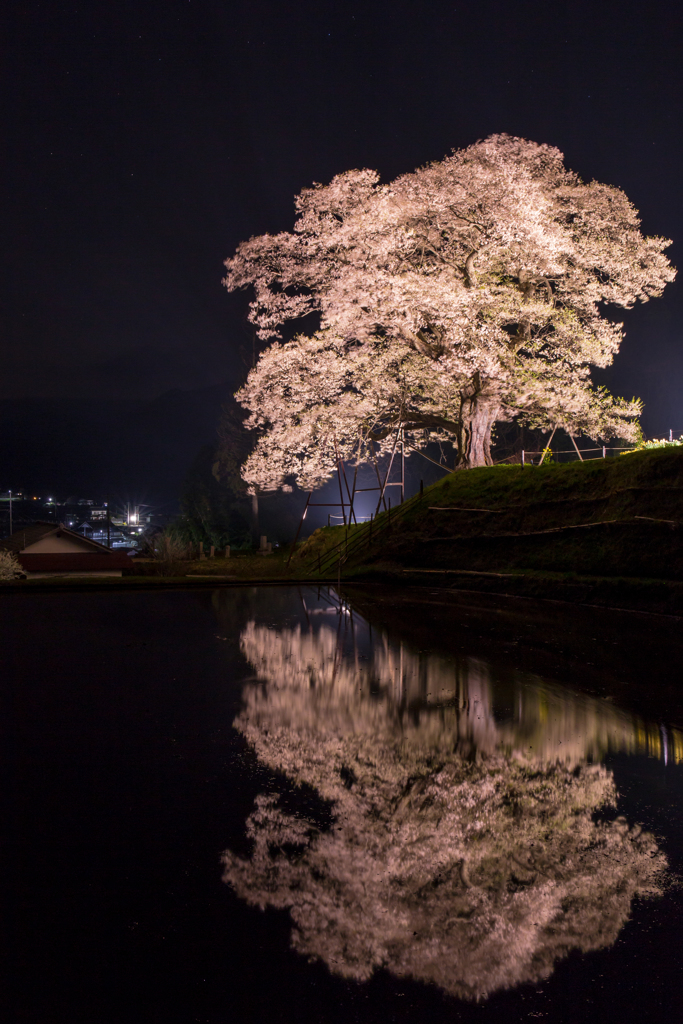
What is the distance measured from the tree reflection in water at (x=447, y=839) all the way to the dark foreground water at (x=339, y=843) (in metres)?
0.01

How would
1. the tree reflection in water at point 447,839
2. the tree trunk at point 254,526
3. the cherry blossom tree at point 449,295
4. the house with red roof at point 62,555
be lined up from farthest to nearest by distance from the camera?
the tree trunk at point 254,526 < the house with red roof at point 62,555 < the cherry blossom tree at point 449,295 < the tree reflection in water at point 447,839

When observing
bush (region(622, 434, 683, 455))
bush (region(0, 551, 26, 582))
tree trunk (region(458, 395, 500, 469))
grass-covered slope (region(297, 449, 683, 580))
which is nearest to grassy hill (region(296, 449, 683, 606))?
grass-covered slope (region(297, 449, 683, 580))

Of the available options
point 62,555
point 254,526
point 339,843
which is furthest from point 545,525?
point 254,526

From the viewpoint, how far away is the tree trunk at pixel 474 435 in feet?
59.4

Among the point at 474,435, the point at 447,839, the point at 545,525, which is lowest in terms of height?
the point at 447,839

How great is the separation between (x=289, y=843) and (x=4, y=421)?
620ft

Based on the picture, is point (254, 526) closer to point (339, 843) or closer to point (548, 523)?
point (548, 523)

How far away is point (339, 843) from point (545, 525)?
38.0 ft

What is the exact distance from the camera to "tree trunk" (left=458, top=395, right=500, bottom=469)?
712 inches

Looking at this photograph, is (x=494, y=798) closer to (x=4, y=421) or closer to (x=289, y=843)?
(x=289, y=843)

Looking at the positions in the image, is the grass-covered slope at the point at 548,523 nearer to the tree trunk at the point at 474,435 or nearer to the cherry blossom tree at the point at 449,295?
the tree trunk at the point at 474,435

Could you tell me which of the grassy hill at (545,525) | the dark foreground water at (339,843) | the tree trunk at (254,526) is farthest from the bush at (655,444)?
the tree trunk at (254,526)

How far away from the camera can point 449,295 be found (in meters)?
15.4

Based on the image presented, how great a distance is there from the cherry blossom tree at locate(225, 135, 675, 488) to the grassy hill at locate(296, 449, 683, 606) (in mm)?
2817
